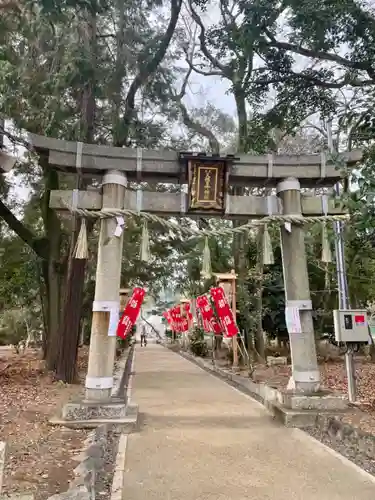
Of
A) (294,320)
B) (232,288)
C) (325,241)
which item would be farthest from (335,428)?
(232,288)

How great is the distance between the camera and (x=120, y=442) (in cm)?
543

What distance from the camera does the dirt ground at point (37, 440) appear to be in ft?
12.7

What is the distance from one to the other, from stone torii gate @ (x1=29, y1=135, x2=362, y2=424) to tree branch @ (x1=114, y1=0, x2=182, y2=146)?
3563mm

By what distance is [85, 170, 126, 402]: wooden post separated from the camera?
20.7 feet

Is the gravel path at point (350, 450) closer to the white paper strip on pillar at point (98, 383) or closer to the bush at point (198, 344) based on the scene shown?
the white paper strip on pillar at point (98, 383)

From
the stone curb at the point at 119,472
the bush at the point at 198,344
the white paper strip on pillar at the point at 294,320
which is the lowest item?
the stone curb at the point at 119,472

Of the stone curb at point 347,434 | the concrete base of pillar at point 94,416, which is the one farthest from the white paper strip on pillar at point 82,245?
the stone curb at point 347,434

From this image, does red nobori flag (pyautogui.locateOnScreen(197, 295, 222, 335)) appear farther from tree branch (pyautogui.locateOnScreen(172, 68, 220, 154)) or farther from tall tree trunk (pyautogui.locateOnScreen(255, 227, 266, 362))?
tree branch (pyautogui.locateOnScreen(172, 68, 220, 154))

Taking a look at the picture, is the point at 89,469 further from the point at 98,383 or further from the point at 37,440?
the point at 98,383

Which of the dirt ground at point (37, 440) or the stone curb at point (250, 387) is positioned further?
the stone curb at point (250, 387)

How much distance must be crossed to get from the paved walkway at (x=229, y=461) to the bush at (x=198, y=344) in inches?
553

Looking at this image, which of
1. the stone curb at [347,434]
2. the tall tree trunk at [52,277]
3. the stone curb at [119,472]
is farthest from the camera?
the tall tree trunk at [52,277]

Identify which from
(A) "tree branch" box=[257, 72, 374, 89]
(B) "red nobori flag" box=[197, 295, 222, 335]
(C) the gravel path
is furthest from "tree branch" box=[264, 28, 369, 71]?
(B) "red nobori flag" box=[197, 295, 222, 335]

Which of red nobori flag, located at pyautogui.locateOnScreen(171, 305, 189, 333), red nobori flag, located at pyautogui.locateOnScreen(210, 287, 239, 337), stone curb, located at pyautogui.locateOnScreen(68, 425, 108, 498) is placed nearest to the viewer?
stone curb, located at pyautogui.locateOnScreen(68, 425, 108, 498)
